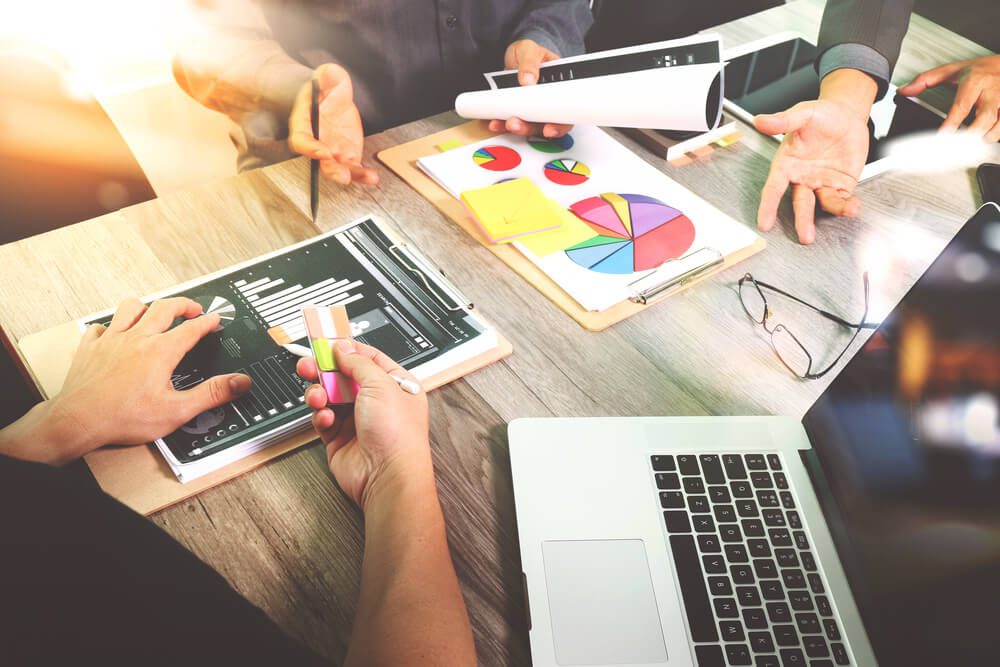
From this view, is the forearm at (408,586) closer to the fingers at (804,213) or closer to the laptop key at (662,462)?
the laptop key at (662,462)

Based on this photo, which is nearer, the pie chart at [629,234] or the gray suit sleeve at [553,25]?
the pie chart at [629,234]

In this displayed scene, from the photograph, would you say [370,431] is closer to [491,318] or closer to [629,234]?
[491,318]

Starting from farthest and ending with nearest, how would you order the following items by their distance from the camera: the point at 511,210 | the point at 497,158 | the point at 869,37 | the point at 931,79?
the point at 931,79 < the point at 869,37 < the point at 497,158 < the point at 511,210

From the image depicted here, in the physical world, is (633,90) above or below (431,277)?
above

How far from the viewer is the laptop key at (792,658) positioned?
1.99 feet

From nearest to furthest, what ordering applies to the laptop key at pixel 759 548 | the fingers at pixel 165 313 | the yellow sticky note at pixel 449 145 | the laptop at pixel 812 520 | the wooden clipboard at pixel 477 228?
the laptop at pixel 812 520, the laptop key at pixel 759 548, the fingers at pixel 165 313, the wooden clipboard at pixel 477 228, the yellow sticky note at pixel 449 145

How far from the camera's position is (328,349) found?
0.74 meters

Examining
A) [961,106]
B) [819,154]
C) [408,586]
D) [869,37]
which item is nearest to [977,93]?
[961,106]

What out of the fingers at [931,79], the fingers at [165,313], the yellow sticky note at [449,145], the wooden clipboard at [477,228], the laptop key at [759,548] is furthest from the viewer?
the fingers at [931,79]

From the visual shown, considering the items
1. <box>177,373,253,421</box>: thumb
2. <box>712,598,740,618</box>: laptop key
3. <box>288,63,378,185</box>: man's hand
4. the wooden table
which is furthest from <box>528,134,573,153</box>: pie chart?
<box>712,598,740,618</box>: laptop key

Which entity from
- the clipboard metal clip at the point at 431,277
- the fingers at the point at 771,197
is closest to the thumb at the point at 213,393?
the clipboard metal clip at the point at 431,277

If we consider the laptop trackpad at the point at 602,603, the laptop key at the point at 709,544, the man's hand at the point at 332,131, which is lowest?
the laptop key at the point at 709,544

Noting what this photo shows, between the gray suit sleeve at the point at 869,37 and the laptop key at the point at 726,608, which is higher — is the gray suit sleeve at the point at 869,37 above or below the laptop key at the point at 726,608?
above

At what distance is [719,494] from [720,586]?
0.32 ft
